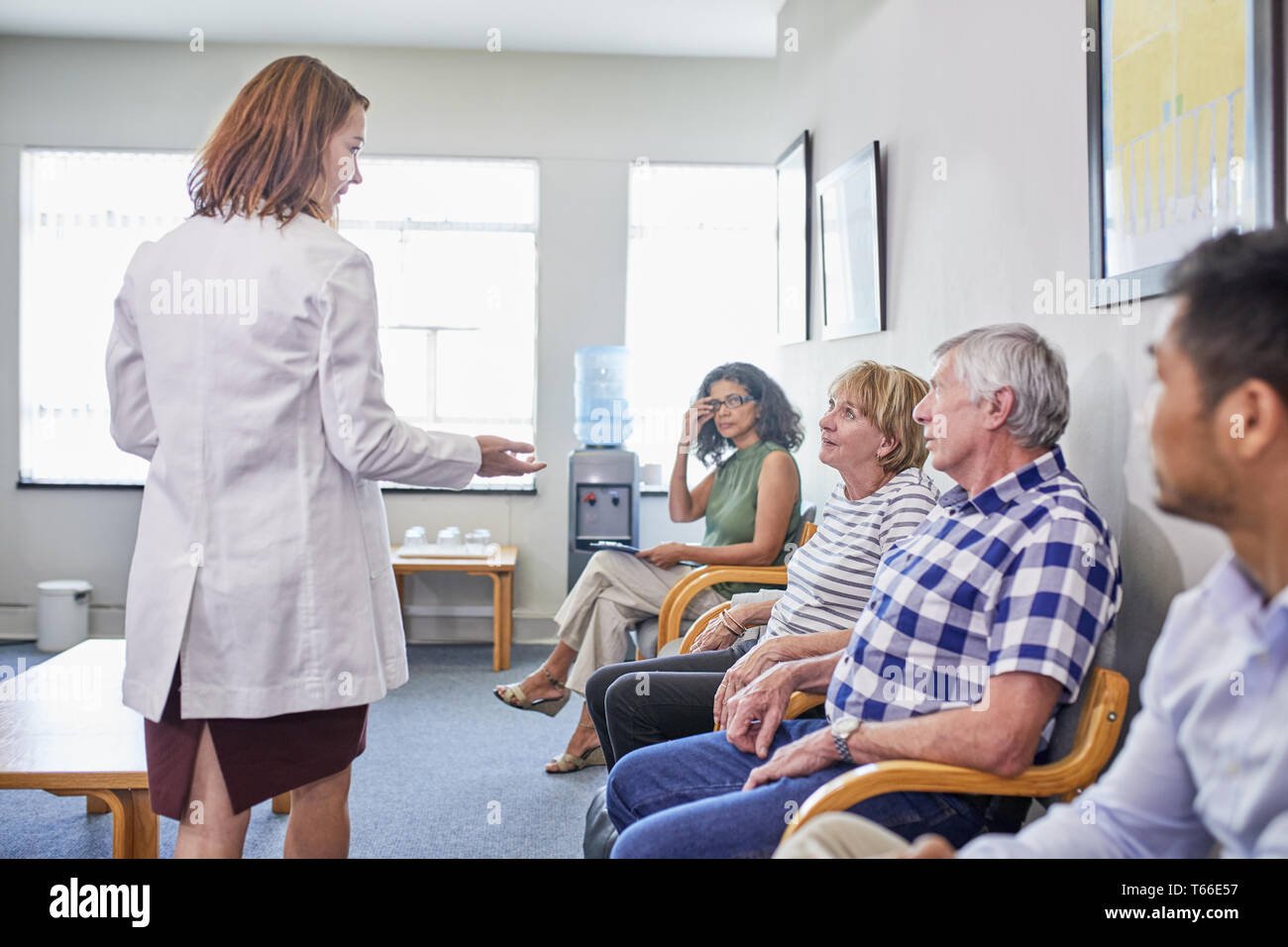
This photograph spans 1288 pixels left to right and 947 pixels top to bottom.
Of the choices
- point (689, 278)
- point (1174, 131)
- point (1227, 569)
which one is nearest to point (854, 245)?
point (1174, 131)

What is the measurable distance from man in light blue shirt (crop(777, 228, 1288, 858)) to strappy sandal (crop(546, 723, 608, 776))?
7.80ft

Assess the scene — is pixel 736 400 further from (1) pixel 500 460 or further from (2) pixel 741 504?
(1) pixel 500 460

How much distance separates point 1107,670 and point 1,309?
5.46 m

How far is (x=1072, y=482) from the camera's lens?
1.64 metres

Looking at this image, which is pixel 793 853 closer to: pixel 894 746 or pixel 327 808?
pixel 894 746

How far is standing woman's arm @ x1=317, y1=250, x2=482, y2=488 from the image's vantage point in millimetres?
1509

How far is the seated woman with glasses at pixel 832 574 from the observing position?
2.24 meters

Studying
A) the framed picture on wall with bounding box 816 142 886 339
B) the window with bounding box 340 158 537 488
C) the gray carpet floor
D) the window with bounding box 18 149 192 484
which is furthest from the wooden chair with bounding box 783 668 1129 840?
the window with bounding box 18 149 192 484

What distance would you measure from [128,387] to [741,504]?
214cm

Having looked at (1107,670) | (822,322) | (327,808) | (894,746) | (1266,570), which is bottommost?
(327,808)

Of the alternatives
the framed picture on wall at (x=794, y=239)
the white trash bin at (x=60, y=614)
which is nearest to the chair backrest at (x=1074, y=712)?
the framed picture on wall at (x=794, y=239)

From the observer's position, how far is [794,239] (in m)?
4.47

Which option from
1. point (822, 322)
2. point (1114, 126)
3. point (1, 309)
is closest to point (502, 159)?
point (822, 322)

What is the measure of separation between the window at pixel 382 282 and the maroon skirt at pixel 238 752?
385 cm
